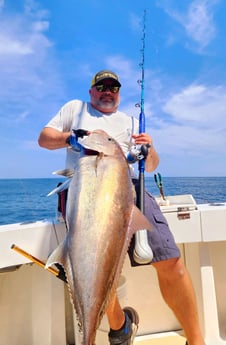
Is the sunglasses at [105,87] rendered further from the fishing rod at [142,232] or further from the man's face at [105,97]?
the fishing rod at [142,232]

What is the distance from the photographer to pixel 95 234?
4.36ft

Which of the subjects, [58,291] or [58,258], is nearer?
[58,258]

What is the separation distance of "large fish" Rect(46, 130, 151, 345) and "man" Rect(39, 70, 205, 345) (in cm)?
50

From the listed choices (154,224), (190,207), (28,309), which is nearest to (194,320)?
(154,224)

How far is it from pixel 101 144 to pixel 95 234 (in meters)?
0.56

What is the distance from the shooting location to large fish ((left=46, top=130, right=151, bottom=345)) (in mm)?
1282

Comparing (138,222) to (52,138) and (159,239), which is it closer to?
(159,239)

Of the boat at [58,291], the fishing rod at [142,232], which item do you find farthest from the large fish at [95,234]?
the boat at [58,291]

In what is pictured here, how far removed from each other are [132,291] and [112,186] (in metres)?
1.67

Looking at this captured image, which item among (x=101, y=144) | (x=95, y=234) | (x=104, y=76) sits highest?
(x=104, y=76)

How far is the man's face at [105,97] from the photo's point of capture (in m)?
2.44

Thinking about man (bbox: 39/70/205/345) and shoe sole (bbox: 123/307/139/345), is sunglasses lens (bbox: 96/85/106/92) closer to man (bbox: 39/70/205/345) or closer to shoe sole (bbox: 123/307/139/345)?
man (bbox: 39/70/205/345)

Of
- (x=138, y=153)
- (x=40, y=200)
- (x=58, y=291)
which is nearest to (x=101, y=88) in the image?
(x=138, y=153)

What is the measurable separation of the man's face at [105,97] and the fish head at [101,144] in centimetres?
79
